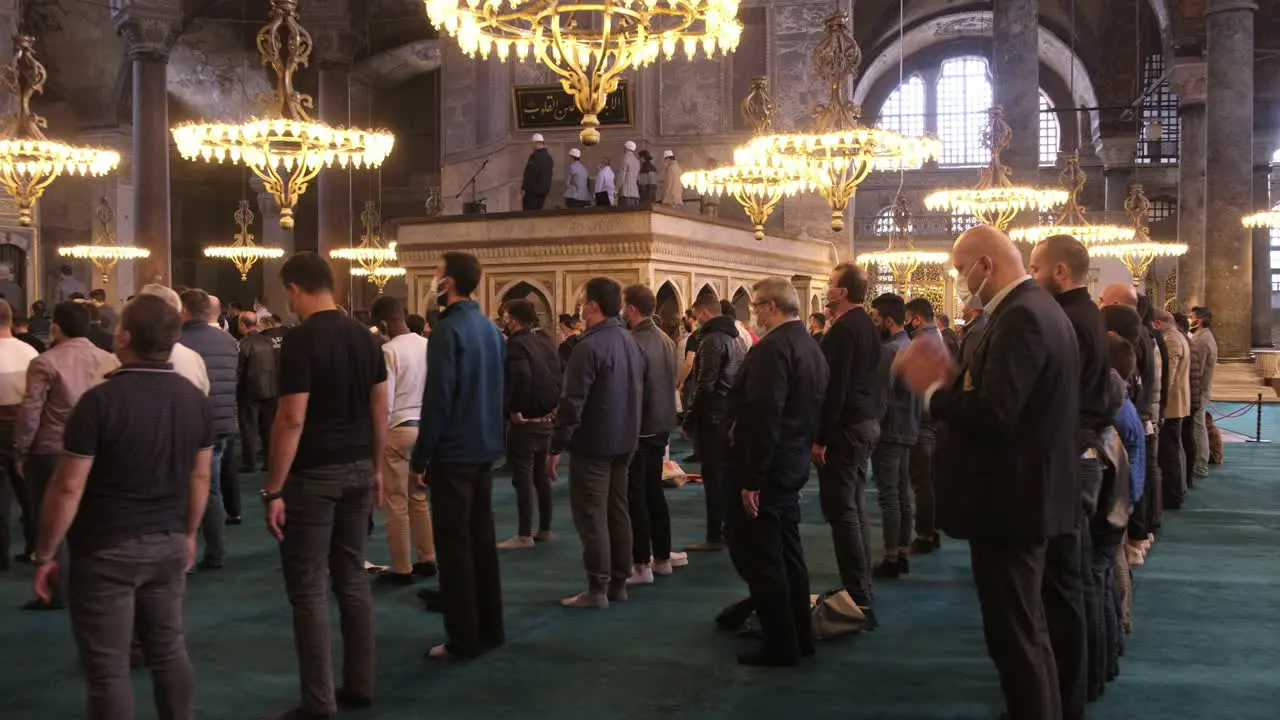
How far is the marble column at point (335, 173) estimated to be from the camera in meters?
21.1

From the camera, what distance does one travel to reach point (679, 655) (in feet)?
14.7

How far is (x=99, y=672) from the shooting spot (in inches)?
112

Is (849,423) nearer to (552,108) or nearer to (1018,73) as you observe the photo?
(552,108)

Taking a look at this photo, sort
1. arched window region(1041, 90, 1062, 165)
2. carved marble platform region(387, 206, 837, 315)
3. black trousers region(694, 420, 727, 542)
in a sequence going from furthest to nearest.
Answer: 1. arched window region(1041, 90, 1062, 165)
2. carved marble platform region(387, 206, 837, 315)
3. black trousers region(694, 420, 727, 542)

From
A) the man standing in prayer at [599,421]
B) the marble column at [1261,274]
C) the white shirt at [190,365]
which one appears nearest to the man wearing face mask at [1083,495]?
the man standing in prayer at [599,421]

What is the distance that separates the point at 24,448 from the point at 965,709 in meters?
4.20

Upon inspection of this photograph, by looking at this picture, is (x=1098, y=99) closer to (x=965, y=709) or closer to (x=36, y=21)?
(x=36, y=21)

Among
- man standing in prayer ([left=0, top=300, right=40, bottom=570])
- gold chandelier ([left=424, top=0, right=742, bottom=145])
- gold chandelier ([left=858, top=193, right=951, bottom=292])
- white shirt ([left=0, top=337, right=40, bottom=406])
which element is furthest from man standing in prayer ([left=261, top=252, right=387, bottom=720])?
gold chandelier ([left=858, top=193, right=951, bottom=292])

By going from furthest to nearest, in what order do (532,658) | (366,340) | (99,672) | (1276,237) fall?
(1276,237) → (532,658) → (366,340) → (99,672)

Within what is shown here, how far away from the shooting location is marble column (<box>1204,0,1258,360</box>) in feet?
58.1

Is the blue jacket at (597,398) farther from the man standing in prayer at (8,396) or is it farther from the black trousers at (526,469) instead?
the man standing in prayer at (8,396)

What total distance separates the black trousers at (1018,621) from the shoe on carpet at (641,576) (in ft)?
9.51

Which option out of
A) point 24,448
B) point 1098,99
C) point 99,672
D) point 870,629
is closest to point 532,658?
point 870,629

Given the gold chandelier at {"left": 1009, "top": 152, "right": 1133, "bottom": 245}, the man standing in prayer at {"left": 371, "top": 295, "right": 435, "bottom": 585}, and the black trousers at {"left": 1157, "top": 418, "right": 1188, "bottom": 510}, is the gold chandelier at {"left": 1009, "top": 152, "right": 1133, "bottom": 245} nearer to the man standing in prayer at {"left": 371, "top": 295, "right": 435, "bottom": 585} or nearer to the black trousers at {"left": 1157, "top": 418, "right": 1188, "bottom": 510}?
the black trousers at {"left": 1157, "top": 418, "right": 1188, "bottom": 510}
